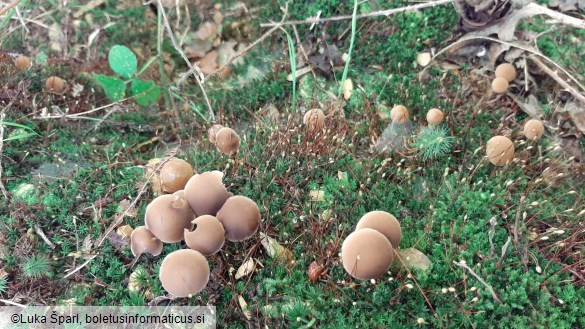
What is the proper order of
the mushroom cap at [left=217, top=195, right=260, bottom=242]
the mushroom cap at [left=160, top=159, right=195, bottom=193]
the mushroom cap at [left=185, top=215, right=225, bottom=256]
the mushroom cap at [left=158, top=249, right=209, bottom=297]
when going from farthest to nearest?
the mushroom cap at [left=160, top=159, right=195, bottom=193]
the mushroom cap at [left=217, top=195, right=260, bottom=242]
the mushroom cap at [left=185, top=215, right=225, bottom=256]
the mushroom cap at [left=158, top=249, right=209, bottom=297]

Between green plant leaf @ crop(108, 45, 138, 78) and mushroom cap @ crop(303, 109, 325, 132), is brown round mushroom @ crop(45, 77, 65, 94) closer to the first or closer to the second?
green plant leaf @ crop(108, 45, 138, 78)

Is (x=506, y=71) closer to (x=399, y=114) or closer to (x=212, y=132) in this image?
(x=399, y=114)

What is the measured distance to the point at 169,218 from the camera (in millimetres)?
2441

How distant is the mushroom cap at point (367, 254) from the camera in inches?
90.5

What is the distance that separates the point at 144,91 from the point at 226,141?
3.94 ft

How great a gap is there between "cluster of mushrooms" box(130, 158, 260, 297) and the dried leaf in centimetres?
16

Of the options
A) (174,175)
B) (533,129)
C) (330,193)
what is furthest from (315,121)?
(533,129)

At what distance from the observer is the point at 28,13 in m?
4.78

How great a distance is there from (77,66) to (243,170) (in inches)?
88.1

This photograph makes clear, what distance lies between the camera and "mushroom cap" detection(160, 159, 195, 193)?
109 inches

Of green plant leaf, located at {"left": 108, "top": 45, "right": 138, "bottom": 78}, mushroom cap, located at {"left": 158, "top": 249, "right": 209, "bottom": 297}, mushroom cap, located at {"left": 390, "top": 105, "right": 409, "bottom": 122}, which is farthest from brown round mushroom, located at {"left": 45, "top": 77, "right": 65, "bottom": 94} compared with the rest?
mushroom cap, located at {"left": 390, "top": 105, "right": 409, "bottom": 122}

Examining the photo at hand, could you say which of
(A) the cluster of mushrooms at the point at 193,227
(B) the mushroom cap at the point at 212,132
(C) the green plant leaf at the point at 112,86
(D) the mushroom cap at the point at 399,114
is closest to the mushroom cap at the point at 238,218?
(A) the cluster of mushrooms at the point at 193,227

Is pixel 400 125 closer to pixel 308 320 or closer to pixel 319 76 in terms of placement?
pixel 319 76

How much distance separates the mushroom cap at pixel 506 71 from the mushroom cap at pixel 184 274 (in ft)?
9.35
